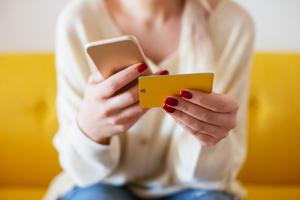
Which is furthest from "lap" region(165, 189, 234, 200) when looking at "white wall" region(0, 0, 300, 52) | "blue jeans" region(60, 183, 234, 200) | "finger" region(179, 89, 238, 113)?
"white wall" region(0, 0, 300, 52)

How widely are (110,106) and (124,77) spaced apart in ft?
0.20

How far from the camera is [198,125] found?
0.60 metres

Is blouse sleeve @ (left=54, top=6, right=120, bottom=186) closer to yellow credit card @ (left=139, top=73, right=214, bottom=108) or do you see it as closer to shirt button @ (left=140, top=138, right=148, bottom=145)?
shirt button @ (left=140, top=138, right=148, bottom=145)

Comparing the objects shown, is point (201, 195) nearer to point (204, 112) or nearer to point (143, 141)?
point (143, 141)

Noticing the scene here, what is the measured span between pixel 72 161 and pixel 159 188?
0.19 metres

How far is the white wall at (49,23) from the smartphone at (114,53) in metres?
0.69

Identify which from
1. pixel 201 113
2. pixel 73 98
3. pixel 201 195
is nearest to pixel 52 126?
pixel 73 98

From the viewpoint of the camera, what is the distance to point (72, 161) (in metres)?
0.73

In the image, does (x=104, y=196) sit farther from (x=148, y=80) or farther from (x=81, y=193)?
(x=148, y=80)

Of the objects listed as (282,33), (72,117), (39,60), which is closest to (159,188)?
(72,117)

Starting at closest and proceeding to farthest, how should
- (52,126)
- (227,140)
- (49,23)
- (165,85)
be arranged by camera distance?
(165,85)
(227,140)
(52,126)
(49,23)

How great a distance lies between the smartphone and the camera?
520 mm

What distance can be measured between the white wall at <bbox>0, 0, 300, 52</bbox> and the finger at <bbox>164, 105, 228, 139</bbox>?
695 millimetres

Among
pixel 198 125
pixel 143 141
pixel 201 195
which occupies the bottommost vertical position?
pixel 201 195
